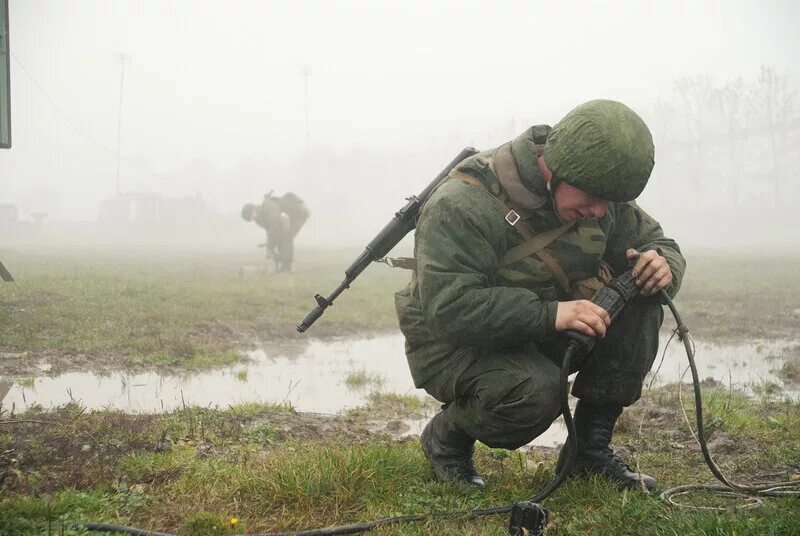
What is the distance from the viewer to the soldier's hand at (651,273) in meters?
3.48

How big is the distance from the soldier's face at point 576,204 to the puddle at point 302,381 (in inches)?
101

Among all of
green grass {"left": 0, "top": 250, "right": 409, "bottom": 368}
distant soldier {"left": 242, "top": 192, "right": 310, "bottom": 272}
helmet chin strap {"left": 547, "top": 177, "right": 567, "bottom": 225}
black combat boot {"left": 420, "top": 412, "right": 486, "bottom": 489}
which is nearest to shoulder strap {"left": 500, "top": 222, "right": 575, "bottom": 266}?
helmet chin strap {"left": 547, "top": 177, "right": 567, "bottom": 225}

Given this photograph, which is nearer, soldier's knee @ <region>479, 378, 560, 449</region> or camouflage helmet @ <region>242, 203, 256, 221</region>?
soldier's knee @ <region>479, 378, 560, 449</region>

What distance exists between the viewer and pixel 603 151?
325 cm

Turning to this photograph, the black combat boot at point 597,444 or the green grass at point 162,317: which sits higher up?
the green grass at point 162,317

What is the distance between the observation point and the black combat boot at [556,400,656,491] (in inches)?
151

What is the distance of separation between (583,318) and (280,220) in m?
22.2

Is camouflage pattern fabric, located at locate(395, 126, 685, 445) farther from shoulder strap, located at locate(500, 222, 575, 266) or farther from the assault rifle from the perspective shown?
the assault rifle

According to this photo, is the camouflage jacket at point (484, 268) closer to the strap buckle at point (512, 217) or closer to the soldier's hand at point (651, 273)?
the strap buckle at point (512, 217)

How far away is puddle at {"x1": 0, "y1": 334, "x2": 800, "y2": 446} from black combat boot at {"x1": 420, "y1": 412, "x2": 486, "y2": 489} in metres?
1.78

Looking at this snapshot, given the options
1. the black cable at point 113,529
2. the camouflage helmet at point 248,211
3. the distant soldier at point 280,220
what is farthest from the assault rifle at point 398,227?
the camouflage helmet at point 248,211

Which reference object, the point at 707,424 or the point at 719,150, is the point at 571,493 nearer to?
the point at 707,424

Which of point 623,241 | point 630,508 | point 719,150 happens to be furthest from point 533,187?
point 719,150

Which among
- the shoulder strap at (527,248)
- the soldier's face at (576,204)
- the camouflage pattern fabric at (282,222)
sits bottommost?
the shoulder strap at (527,248)
